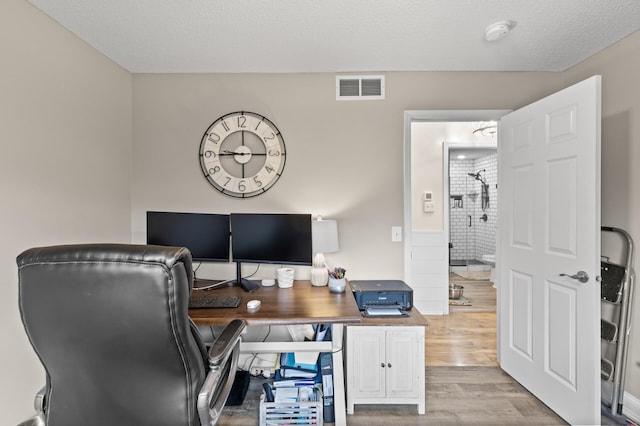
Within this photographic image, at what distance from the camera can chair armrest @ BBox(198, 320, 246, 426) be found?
1.07 meters

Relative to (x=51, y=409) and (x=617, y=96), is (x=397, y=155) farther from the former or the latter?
(x=51, y=409)

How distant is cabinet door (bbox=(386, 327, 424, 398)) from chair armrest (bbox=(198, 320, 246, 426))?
3.44 ft

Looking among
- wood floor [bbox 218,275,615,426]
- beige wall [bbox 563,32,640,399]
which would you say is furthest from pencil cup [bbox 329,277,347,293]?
beige wall [bbox 563,32,640,399]

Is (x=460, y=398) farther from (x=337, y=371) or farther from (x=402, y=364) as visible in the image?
(x=337, y=371)

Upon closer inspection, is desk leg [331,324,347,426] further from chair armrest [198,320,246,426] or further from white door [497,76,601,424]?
white door [497,76,601,424]

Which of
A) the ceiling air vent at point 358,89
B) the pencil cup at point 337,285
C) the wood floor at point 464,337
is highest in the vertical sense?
the ceiling air vent at point 358,89

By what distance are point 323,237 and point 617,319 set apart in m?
2.00

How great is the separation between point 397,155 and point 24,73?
240 cm

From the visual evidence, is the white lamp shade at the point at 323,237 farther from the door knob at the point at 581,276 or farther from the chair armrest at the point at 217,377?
the door knob at the point at 581,276

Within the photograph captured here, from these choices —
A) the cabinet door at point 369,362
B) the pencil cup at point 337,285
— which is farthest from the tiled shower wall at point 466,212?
A: the pencil cup at point 337,285

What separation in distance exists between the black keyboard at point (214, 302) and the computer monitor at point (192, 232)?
0.34 metres

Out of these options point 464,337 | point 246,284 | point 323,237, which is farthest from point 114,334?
point 464,337

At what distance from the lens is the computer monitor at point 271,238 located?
200 cm

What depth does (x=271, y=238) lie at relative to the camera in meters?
2.04
